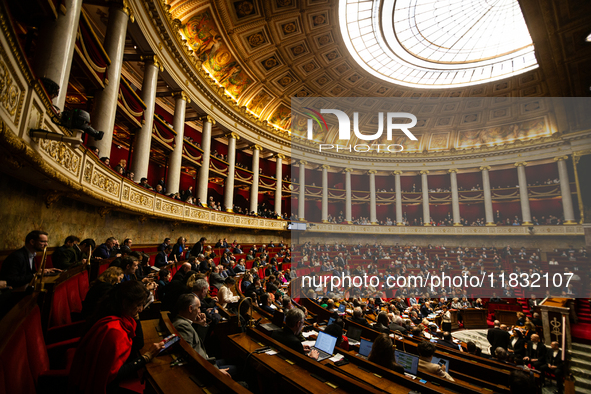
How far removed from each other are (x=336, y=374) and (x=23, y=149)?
364 centimetres

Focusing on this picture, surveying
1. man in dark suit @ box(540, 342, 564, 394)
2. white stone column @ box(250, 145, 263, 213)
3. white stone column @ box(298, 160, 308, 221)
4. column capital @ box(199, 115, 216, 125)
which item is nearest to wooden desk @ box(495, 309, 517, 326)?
man in dark suit @ box(540, 342, 564, 394)

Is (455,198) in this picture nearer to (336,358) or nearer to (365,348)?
(365,348)

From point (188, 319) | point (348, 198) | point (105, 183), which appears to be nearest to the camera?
point (188, 319)

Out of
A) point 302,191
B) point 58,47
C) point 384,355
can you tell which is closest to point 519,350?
point 384,355

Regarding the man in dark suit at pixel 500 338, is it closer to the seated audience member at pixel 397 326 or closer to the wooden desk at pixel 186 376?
the seated audience member at pixel 397 326

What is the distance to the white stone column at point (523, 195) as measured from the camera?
21.5m

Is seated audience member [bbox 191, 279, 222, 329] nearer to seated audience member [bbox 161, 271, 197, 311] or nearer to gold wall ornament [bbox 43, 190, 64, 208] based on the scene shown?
seated audience member [bbox 161, 271, 197, 311]

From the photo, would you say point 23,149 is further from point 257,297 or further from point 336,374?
point 257,297

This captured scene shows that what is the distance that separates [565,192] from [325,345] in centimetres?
2617

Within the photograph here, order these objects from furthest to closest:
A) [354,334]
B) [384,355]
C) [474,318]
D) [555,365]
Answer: [474,318], [555,365], [354,334], [384,355]

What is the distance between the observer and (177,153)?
12172 mm

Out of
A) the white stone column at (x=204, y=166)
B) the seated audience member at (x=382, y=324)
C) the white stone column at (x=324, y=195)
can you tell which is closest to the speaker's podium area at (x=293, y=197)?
the white stone column at (x=204, y=166)

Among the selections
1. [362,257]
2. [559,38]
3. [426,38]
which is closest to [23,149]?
[559,38]

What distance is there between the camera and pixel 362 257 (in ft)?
64.4
